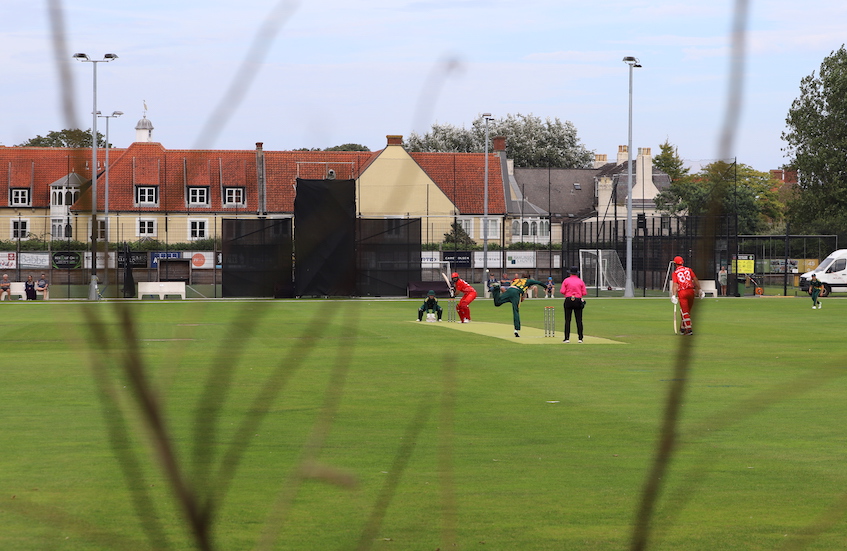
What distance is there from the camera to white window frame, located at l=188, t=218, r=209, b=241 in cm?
6321

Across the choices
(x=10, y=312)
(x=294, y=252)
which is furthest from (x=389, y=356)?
(x=10, y=312)

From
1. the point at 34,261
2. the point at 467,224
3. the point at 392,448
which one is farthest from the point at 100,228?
the point at 467,224

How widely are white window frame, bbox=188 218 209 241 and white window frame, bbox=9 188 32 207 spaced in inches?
432

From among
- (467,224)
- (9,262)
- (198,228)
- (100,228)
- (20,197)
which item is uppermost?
(20,197)

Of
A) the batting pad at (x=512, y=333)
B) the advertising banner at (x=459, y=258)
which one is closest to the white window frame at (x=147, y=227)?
the advertising banner at (x=459, y=258)

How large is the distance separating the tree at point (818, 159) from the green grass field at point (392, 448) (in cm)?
5670

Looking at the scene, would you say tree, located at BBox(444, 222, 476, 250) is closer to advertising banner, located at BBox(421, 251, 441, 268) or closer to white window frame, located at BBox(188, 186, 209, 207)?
advertising banner, located at BBox(421, 251, 441, 268)

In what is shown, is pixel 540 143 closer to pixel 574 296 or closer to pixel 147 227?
pixel 147 227

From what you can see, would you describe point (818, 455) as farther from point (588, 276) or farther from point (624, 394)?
point (588, 276)

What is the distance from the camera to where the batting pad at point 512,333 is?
22.8 m

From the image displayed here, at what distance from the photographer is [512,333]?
83.0 feet

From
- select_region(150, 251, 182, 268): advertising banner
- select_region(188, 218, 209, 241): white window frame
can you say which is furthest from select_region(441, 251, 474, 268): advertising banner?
select_region(150, 251, 182, 268): advertising banner

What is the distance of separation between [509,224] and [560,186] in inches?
563

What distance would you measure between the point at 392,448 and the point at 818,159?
66.9m
